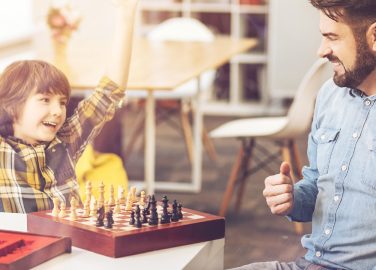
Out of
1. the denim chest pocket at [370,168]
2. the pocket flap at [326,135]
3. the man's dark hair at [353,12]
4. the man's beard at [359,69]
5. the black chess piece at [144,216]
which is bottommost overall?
the black chess piece at [144,216]

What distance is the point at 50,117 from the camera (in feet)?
6.26

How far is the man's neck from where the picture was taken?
1.88 meters

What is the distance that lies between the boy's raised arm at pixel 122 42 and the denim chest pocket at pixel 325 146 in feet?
1.60

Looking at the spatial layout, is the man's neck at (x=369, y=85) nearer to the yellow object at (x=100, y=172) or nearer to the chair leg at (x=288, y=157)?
the yellow object at (x=100, y=172)

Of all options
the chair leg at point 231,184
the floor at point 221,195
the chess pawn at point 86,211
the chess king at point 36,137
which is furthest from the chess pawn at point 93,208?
the chair leg at point 231,184

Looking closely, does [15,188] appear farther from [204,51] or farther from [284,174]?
[204,51]

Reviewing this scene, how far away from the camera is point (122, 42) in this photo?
2.05 meters

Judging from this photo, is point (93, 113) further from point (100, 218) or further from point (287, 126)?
point (287, 126)

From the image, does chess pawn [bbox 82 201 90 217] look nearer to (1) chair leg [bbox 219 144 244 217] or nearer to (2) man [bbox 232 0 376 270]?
(2) man [bbox 232 0 376 270]

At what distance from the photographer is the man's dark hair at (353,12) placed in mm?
1833

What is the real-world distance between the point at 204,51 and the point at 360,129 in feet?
9.95

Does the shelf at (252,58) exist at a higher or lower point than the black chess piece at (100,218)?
higher

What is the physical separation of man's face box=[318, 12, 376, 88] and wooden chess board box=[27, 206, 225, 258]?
44cm

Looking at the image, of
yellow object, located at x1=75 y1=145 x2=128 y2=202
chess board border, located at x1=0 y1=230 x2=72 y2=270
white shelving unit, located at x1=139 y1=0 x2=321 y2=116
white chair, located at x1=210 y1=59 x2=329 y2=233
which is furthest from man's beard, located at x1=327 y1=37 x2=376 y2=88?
white shelving unit, located at x1=139 y1=0 x2=321 y2=116
